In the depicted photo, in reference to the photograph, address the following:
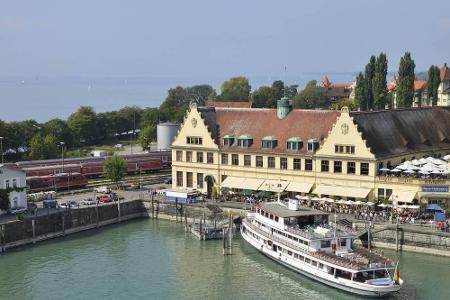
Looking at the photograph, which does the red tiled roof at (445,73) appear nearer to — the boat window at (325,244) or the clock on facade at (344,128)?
the clock on facade at (344,128)

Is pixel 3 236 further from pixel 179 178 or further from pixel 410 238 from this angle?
pixel 410 238

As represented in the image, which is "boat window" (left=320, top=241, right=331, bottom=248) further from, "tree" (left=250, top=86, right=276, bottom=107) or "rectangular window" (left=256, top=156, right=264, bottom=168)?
"tree" (left=250, top=86, right=276, bottom=107)

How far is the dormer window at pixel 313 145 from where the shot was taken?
79.4 meters

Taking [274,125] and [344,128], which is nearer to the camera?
[344,128]

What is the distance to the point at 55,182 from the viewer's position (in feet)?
302

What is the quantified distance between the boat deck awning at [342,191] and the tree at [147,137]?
215 feet

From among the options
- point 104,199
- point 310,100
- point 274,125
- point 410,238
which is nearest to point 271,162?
point 274,125

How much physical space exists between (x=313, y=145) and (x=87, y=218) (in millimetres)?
26169

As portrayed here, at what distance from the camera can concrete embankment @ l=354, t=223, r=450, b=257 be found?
6356cm

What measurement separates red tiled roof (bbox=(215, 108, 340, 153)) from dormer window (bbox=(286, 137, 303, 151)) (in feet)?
1.52

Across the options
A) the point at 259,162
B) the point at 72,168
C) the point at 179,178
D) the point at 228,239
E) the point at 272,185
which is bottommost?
the point at 228,239

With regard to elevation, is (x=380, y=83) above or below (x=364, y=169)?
above

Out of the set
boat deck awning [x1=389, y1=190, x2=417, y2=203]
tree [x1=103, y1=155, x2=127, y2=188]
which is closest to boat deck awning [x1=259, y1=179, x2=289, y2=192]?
boat deck awning [x1=389, y1=190, x2=417, y2=203]

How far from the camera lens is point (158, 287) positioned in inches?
2211
